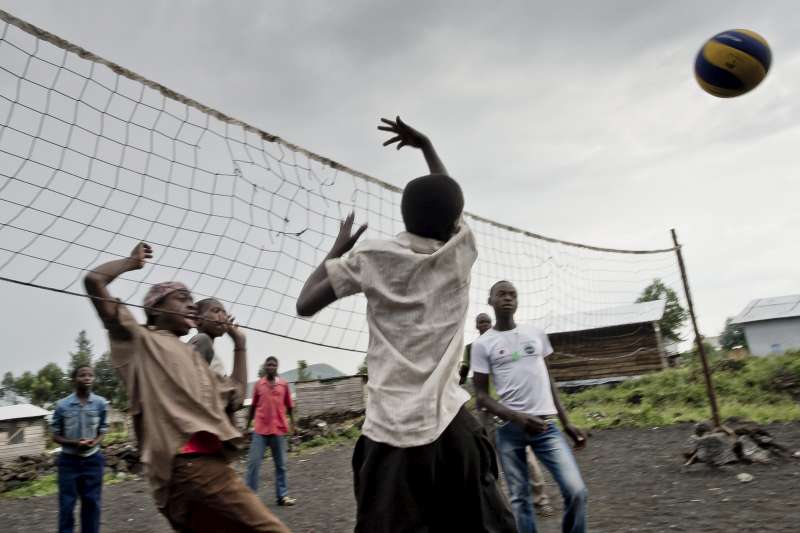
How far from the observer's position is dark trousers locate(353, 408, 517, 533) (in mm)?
1708

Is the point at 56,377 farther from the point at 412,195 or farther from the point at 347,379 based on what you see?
the point at 412,195

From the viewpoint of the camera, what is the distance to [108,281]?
2717 millimetres

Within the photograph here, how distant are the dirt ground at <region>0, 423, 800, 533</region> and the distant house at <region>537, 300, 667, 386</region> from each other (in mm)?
10892

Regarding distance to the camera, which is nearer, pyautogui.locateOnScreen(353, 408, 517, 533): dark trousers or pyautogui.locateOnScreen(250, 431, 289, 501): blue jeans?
pyautogui.locateOnScreen(353, 408, 517, 533): dark trousers

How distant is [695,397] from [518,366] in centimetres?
1298

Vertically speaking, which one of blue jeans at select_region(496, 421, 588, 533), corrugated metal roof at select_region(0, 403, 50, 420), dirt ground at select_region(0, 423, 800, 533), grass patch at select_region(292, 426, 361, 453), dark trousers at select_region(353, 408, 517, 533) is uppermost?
corrugated metal roof at select_region(0, 403, 50, 420)

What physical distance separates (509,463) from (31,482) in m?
14.5

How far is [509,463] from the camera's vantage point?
3.77 meters

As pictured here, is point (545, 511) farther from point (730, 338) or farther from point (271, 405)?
point (730, 338)

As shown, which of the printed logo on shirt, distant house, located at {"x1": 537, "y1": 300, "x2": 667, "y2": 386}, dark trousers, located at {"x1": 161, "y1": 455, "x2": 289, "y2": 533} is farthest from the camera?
distant house, located at {"x1": 537, "y1": 300, "x2": 667, "y2": 386}

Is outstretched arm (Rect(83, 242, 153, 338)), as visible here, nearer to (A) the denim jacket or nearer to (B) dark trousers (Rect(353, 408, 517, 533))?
(B) dark trousers (Rect(353, 408, 517, 533))

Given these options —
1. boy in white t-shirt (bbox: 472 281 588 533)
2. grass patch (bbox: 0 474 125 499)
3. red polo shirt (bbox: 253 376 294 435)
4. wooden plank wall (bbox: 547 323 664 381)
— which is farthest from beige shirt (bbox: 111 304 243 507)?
wooden plank wall (bbox: 547 323 664 381)

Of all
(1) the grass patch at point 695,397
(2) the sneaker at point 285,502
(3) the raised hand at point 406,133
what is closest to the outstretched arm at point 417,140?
(3) the raised hand at point 406,133

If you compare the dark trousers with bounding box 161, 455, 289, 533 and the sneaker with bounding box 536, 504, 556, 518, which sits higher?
the dark trousers with bounding box 161, 455, 289, 533
